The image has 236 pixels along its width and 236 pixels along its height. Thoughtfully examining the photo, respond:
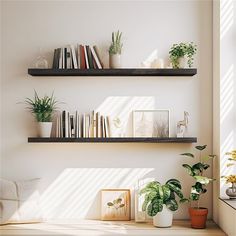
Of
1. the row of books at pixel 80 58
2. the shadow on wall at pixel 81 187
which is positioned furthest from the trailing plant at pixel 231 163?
the row of books at pixel 80 58

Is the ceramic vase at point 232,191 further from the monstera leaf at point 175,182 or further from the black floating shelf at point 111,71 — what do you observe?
the black floating shelf at point 111,71

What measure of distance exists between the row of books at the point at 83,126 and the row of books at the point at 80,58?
40 cm

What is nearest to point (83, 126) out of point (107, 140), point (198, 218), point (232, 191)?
point (107, 140)

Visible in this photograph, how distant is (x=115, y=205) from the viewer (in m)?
3.75

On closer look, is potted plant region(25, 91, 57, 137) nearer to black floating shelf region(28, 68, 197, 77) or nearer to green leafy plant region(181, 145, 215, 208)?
black floating shelf region(28, 68, 197, 77)

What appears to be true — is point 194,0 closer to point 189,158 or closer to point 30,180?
point 189,158

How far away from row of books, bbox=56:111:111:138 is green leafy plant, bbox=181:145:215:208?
70cm

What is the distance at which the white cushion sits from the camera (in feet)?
11.9

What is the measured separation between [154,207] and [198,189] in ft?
1.29

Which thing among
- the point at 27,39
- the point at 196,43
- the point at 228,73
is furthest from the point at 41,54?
the point at 228,73

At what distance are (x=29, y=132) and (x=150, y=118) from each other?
105 cm

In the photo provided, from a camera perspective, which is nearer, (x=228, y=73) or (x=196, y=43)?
(x=228, y=73)

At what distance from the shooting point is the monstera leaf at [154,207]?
3.49 m

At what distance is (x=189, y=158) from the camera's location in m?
3.83
